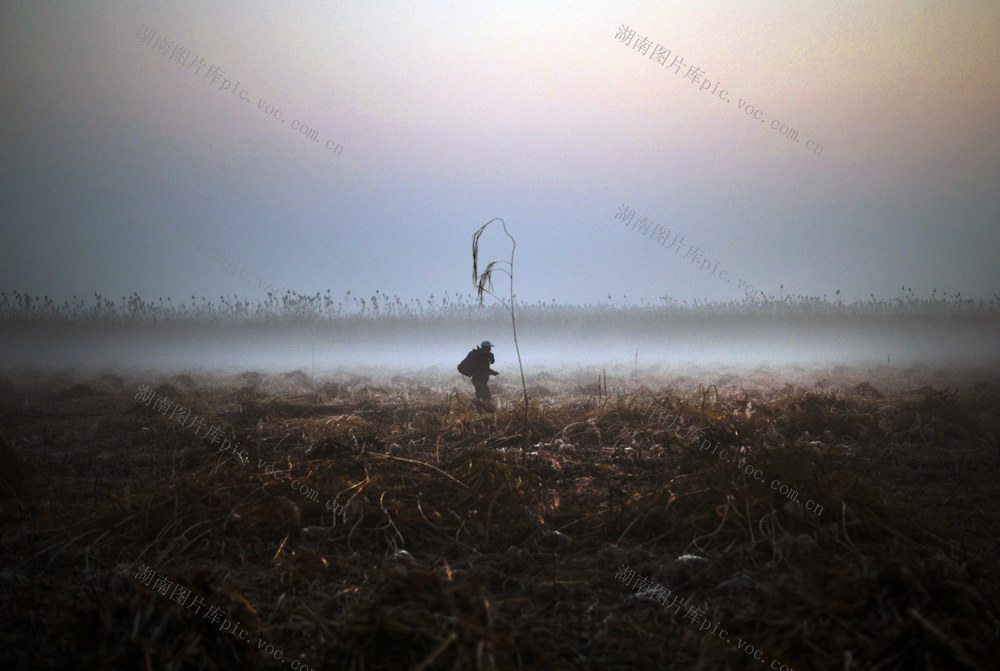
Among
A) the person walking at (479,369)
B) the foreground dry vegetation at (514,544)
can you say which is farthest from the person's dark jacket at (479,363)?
the foreground dry vegetation at (514,544)

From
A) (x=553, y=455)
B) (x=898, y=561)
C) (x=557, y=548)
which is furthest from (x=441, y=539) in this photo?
(x=898, y=561)

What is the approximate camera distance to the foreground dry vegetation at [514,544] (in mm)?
2369

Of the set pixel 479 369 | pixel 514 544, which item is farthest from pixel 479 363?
pixel 514 544

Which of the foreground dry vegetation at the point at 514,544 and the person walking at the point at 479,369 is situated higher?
the person walking at the point at 479,369

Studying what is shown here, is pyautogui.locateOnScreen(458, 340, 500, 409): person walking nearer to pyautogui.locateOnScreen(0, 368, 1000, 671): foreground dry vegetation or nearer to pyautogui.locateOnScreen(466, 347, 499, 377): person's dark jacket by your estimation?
pyautogui.locateOnScreen(466, 347, 499, 377): person's dark jacket

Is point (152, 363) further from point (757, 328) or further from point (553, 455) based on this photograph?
point (757, 328)

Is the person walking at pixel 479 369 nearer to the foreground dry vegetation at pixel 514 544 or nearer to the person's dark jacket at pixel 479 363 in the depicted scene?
the person's dark jacket at pixel 479 363

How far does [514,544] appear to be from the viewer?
12.9ft

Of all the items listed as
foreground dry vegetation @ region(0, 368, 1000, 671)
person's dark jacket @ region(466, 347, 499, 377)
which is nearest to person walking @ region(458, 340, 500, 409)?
person's dark jacket @ region(466, 347, 499, 377)

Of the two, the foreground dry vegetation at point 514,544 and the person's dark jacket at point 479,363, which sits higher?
the person's dark jacket at point 479,363

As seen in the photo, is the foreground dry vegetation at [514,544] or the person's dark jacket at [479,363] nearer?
the foreground dry vegetation at [514,544]

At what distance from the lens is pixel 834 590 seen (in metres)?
2.60

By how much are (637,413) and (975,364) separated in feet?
63.8

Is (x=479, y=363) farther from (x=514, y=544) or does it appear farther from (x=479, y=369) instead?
(x=514, y=544)
